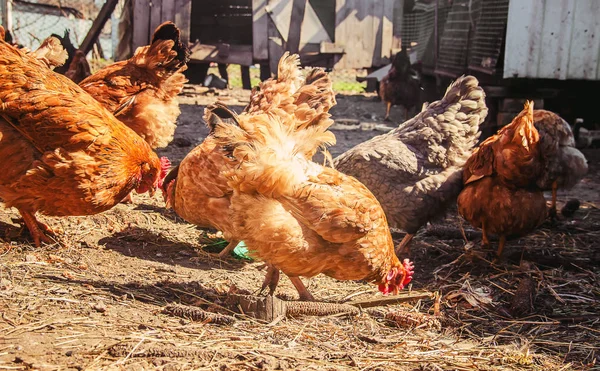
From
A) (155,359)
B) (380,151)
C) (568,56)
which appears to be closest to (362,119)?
(568,56)

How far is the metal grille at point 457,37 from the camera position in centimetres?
890

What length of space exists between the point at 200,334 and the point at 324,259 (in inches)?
32.4

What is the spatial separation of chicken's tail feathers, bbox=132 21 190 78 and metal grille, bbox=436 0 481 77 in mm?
4879

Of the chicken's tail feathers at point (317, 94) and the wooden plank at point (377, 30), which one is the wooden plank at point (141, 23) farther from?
the chicken's tail feathers at point (317, 94)

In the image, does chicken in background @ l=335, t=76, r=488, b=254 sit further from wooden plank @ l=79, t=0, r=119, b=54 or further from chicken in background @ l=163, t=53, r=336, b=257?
wooden plank @ l=79, t=0, r=119, b=54

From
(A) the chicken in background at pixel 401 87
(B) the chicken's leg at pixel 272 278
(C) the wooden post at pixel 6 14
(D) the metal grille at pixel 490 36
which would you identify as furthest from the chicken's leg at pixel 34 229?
(A) the chicken in background at pixel 401 87

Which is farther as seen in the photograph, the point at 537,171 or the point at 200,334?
the point at 537,171

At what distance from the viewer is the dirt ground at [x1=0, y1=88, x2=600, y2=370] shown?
108 inches

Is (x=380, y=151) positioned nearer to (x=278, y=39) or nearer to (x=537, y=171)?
(x=537, y=171)

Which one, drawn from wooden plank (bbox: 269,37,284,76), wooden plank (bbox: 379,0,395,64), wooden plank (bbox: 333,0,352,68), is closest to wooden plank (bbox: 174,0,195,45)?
wooden plank (bbox: 269,37,284,76)

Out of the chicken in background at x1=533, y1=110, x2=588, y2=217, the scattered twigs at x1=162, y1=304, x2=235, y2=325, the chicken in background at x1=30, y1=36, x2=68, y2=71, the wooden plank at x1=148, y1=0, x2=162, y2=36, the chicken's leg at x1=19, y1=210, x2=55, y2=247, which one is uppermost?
the wooden plank at x1=148, y1=0, x2=162, y2=36

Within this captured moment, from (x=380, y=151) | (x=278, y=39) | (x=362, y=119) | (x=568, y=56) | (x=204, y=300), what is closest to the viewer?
(x=204, y=300)

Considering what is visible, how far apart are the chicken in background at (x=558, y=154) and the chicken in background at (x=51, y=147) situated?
3.39 metres

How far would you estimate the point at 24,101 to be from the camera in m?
3.70
